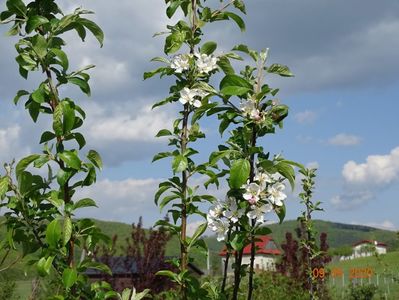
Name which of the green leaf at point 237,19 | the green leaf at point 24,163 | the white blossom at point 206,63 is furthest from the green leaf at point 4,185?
the green leaf at point 237,19

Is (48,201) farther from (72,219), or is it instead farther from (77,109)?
(77,109)

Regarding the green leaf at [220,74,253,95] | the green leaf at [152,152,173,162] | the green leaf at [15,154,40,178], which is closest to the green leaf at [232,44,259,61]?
the green leaf at [220,74,253,95]

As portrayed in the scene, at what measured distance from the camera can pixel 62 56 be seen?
271 cm

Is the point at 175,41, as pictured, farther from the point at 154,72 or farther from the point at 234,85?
the point at 234,85

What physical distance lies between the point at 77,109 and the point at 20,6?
0.61 metres

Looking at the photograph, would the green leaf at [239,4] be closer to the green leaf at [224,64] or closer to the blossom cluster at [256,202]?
the green leaf at [224,64]

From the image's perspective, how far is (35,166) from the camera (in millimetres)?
2676

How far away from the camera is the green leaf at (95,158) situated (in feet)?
9.27

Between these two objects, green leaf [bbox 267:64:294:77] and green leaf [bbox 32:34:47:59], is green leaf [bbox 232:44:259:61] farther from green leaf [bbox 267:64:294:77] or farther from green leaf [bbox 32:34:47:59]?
green leaf [bbox 32:34:47:59]

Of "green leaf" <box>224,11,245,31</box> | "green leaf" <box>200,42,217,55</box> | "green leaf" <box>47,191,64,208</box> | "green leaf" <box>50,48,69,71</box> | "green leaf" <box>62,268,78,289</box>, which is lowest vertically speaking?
"green leaf" <box>62,268,78,289</box>

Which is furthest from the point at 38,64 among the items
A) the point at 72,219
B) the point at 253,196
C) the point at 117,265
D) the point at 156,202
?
the point at 117,265

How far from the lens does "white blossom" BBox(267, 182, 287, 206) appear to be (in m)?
2.73

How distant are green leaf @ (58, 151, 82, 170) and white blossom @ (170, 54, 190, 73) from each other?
0.90 m

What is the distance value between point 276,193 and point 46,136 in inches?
45.7
